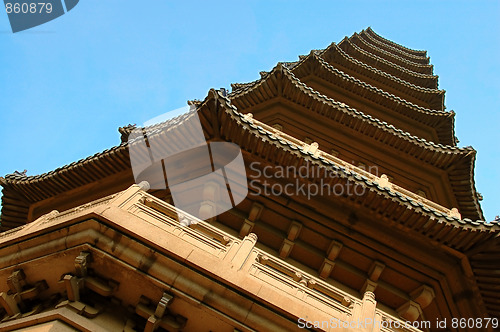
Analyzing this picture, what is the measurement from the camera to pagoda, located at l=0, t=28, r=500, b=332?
617 centimetres

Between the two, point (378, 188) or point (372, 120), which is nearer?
point (378, 188)

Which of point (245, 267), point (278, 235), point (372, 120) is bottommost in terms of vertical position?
point (245, 267)

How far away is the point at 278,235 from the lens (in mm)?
9906

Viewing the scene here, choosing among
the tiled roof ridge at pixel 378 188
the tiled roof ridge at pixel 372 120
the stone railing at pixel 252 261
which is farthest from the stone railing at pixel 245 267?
the tiled roof ridge at pixel 372 120

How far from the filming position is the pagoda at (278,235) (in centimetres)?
617

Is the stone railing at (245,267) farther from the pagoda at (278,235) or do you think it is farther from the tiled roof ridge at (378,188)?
the tiled roof ridge at (378,188)

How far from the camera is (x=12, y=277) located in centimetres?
679

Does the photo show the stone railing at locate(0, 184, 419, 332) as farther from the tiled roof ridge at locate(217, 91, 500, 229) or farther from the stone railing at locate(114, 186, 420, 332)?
the tiled roof ridge at locate(217, 91, 500, 229)

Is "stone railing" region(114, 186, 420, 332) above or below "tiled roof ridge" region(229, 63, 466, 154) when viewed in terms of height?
below

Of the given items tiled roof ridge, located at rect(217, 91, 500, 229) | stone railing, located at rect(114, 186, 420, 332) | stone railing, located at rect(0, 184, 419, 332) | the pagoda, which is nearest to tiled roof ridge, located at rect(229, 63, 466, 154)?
the pagoda

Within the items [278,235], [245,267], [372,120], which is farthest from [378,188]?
[372,120]

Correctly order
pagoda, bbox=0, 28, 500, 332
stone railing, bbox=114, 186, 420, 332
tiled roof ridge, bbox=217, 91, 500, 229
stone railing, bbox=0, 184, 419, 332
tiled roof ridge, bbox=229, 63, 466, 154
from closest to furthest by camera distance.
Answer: stone railing, bbox=0, 184, 419, 332 < pagoda, bbox=0, 28, 500, 332 < stone railing, bbox=114, 186, 420, 332 < tiled roof ridge, bbox=217, 91, 500, 229 < tiled roof ridge, bbox=229, 63, 466, 154

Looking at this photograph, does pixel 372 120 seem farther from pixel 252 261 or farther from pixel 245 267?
pixel 245 267

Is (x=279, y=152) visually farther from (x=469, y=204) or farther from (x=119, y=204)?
(x=469, y=204)
